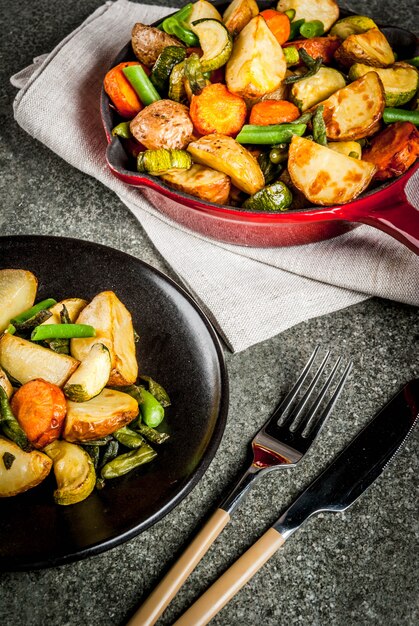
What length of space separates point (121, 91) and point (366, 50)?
0.50 m

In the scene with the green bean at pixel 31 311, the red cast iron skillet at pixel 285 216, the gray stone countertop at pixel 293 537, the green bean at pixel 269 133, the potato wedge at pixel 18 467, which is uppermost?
the green bean at pixel 31 311

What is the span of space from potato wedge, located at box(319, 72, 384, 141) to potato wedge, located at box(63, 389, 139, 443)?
25.5 inches

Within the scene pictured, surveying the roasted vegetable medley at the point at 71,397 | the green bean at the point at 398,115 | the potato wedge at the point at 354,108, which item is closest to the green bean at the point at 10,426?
the roasted vegetable medley at the point at 71,397

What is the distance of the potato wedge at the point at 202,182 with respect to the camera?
50.6 inches

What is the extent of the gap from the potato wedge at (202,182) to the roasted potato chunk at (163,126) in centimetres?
6

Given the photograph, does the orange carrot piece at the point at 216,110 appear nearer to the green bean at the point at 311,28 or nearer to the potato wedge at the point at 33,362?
the green bean at the point at 311,28

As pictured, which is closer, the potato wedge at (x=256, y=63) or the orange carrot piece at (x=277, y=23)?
the potato wedge at (x=256, y=63)

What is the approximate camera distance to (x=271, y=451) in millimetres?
1204

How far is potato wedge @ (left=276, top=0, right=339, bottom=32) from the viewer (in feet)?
4.98

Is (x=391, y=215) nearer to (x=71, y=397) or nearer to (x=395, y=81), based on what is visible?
(x=395, y=81)

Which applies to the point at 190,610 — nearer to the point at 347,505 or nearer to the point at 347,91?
the point at 347,505

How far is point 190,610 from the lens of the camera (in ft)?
3.36

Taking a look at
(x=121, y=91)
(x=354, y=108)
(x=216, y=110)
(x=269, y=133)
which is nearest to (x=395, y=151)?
(x=354, y=108)

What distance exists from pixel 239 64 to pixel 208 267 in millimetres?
407
